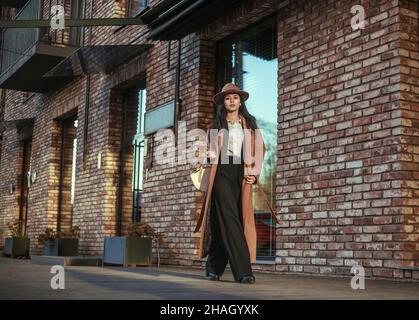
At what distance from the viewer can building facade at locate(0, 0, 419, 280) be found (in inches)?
218

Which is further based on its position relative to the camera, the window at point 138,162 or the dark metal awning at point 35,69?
the dark metal awning at point 35,69

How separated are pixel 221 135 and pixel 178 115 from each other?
346cm

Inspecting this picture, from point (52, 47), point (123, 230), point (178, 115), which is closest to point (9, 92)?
point (52, 47)

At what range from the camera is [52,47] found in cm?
1157

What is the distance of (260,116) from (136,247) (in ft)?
7.91

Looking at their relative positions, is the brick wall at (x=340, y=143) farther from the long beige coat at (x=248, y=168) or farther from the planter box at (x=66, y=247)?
the planter box at (x=66, y=247)

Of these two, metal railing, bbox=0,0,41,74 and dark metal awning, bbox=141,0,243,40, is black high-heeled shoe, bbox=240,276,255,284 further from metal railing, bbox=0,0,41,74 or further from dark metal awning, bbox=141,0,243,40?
metal railing, bbox=0,0,41,74

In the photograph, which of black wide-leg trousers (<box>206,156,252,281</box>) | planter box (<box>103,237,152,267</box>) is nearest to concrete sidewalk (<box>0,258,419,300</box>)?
black wide-leg trousers (<box>206,156,252,281</box>)

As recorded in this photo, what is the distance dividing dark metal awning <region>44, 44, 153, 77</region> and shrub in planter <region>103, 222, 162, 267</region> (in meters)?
2.61

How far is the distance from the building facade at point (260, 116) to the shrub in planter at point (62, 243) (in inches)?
9.0

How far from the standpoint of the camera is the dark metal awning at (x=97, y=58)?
29.9 ft

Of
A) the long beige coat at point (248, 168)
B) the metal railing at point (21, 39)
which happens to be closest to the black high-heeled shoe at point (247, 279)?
the long beige coat at point (248, 168)

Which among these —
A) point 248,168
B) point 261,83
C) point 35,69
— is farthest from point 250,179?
point 35,69
